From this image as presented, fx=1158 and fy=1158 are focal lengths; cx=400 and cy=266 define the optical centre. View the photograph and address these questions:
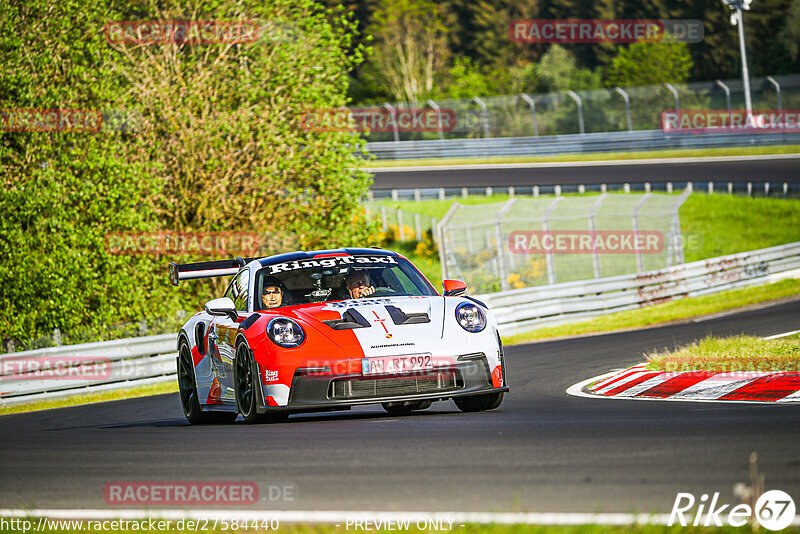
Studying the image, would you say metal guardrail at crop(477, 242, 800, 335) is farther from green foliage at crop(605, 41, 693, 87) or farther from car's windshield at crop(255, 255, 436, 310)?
green foliage at crop(605, 41, 693, 87)

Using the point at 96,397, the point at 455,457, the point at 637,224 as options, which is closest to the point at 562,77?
the point at 637,224

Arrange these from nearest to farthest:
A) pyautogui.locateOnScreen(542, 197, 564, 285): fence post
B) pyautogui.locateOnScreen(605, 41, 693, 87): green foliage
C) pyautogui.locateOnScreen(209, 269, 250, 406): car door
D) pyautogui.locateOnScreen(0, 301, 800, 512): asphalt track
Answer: pyautogui.locateOnScreen(0, 301, 800, 512): asphalt track < pyautogui.locateOnScreen(209, 269, 250, 406): car door < pyautogui.locateOnScreen(542, 197, 564, 285): fence post < pyautogui.locateOnScreen(605, 41, 693, 87): green foliage

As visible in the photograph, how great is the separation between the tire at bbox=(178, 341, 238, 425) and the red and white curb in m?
3.36

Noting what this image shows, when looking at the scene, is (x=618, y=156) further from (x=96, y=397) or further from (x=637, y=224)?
(x=96, y=397)

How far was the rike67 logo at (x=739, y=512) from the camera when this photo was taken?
14.5 feet

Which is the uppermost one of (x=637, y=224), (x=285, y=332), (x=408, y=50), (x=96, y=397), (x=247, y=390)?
(x=408, y=50)

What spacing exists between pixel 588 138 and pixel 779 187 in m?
14.1

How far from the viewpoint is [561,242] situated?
27969 millimetres

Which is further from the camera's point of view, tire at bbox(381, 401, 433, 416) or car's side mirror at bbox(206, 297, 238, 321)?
tire at bbox(381, 401, 433, 416)

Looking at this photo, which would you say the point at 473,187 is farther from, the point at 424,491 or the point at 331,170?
the point at 424,491

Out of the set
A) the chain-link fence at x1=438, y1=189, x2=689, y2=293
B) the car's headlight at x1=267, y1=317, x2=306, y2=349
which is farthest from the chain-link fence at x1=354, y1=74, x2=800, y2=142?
the car's headlight at x1=267, y1=317, x2=306, y2=349

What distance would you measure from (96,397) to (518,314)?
8.93m

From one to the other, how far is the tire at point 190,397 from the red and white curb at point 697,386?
3360mm

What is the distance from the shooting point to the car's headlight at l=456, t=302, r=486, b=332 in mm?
8992
